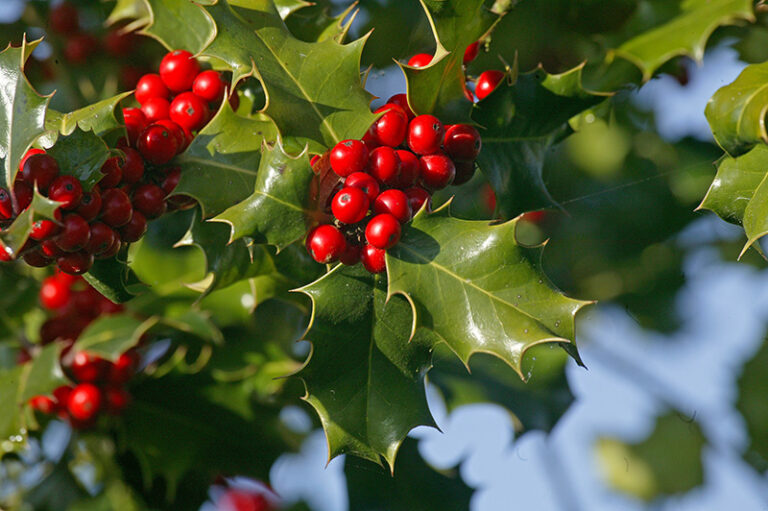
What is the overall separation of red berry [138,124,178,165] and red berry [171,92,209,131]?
84 mm

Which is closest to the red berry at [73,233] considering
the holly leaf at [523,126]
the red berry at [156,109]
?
the red berry at [156,109]

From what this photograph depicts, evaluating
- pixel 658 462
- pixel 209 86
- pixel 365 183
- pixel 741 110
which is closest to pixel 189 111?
pixel 209 86

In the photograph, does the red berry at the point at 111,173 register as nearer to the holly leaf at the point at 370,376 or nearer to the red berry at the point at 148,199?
the red berry at the point at 148,199

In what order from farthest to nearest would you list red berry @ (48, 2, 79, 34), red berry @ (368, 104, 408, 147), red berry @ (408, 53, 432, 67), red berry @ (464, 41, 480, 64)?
red berry @ (48, 2, 79, 34) → red berry @ (464, 41, 480, 64) → red berry @ (408, 53, 432, 67) → red berry @ (368, 104, 408, 147)

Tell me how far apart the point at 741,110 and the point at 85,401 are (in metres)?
1.67

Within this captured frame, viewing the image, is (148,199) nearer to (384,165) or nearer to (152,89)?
(152,89)

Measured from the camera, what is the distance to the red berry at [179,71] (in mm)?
1378

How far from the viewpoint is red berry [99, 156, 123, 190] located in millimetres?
1176

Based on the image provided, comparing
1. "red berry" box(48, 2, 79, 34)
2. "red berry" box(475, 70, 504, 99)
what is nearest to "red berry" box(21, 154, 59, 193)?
"red berry" box(475, 70, 504, 99)

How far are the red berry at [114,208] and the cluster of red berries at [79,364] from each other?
913mm

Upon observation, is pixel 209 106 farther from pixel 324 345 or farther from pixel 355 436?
pixel 355 436

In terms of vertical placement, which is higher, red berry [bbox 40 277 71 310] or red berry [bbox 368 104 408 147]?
red berry [bbox 368 104 408 147]

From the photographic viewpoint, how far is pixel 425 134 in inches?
46.3

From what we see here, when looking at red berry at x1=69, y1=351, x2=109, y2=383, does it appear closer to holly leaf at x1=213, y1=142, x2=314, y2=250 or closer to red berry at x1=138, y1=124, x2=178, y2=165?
red berry at x1=138, y1=124, x2=178, y2=165
